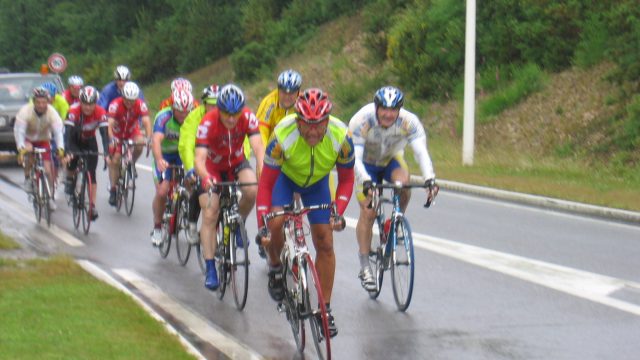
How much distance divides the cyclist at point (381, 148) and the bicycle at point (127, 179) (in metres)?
6.16

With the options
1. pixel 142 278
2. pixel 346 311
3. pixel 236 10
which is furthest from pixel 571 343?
pixel 236 10

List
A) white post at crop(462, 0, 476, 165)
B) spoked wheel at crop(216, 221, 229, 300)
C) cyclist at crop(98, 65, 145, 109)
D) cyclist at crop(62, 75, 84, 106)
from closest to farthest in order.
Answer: spoked wheel at crop(216, 221, 229, 300) < cyclist at crop(98, 65, 145, 109) < cyclist at crop(62, 75, 84, 106) < white post at crop(462, 0, 476, 165)

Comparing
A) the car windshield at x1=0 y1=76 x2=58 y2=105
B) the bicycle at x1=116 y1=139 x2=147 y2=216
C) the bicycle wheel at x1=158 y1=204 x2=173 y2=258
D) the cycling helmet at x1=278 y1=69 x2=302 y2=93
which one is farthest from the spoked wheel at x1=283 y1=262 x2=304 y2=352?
the car windshield at x1=0 y1=76 x2=58 y2=105

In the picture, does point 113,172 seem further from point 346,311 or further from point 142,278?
point 346,311

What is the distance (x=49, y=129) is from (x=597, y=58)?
1541 centimetres

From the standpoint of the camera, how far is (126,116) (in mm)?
16062

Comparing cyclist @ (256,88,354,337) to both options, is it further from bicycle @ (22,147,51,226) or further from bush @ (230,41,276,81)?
bush @ (230,41,276,81)

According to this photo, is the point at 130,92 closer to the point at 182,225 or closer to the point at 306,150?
the point at 182,225

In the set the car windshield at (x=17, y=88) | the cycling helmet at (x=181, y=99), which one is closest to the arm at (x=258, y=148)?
the cycling helmet at (x=181, y=99)

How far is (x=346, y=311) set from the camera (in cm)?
1012

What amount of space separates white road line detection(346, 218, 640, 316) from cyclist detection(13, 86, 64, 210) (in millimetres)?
4817

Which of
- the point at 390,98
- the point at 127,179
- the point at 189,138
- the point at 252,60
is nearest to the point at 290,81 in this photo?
the point at 189,138

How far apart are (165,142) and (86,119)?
2.61 m

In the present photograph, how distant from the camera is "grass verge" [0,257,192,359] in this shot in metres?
7.77
